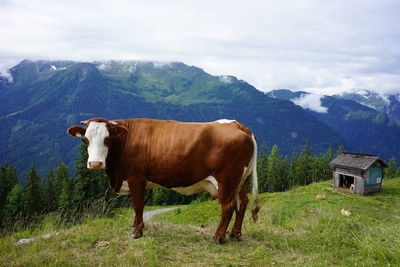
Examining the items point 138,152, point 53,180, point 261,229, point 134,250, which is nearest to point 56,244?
point 134,250

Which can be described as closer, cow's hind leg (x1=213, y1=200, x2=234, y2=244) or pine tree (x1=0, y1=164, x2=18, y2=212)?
cow's hind leg (x1=213, y1=200, x2=234, y2=244)

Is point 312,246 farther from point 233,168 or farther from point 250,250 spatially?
point 233,168

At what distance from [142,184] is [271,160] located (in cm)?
7878

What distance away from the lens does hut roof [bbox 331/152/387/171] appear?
33.0 metres

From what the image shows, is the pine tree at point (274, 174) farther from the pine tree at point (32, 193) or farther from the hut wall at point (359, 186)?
the pine tree at point (32, 193)

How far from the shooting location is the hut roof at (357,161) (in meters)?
33.0

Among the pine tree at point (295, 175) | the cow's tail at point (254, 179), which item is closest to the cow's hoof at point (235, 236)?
the cow's tail at point (254, 179)

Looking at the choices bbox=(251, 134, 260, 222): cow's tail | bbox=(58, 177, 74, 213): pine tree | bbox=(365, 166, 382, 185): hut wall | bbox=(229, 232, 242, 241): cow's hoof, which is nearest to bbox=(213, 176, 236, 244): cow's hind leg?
bbox=(229, 232, 242, 241): cow's hoof

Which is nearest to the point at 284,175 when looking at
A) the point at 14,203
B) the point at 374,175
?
the point at 374,175

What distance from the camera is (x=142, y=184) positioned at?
7.66 meters

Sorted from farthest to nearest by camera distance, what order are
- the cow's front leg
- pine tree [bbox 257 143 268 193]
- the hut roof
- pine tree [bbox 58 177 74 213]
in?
pine tree [bbox 257 143 268 193] < pine tree [bbox 58 177 74 213] < the hut roof < the cow's front leg

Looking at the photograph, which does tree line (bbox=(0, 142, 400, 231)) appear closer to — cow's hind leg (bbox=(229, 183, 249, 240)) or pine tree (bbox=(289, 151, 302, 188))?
pine tree (bbox=(289, 151, 302, 188))

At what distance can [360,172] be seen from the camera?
32.8 metres

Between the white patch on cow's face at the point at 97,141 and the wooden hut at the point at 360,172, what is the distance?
32.6m
